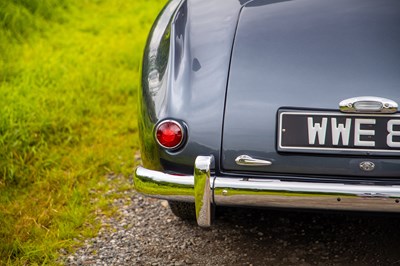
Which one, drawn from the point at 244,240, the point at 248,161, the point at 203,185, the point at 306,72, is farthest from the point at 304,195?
the point at 244,240

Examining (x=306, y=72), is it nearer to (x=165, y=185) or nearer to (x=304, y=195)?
(x=304, y=195)

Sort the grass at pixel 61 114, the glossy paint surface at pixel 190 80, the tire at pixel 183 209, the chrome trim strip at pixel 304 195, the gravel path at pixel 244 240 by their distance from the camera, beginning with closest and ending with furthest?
the chrome trim strip at pixel 304 195
the glossy paint surface at pixel 190 80
the gravel path at pixel 244 240
the tire at pixel 183 209
the grass at pixel 61 114

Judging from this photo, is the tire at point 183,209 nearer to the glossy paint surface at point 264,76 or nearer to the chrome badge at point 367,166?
the glossy paint surface at point 264,76

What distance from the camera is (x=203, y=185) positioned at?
9.09 ft

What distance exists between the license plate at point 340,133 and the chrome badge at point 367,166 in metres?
0.05

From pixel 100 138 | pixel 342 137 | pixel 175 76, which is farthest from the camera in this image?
pixel 100 138

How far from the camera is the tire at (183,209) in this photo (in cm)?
348

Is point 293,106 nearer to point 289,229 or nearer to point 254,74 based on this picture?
point 254,74

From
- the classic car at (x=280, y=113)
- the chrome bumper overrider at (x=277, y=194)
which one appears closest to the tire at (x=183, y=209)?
the classic car at (x=280, y=113)

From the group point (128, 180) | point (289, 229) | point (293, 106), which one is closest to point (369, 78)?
point (293, 106)

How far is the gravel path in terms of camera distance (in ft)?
10.8

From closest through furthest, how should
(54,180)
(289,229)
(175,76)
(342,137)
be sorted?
(342,137) < (175,76) < (289,229) < (54,180)

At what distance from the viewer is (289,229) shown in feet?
11.7

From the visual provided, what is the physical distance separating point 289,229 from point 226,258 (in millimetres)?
425
